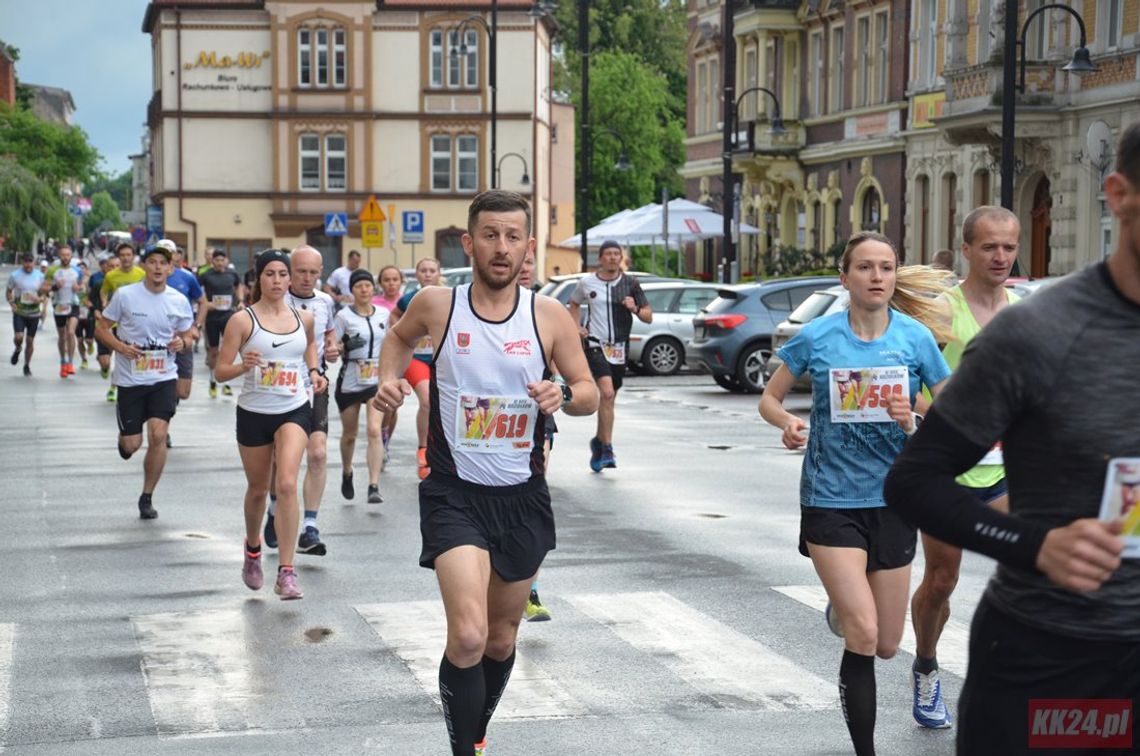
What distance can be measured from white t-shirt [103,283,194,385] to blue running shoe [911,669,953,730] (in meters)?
7.99

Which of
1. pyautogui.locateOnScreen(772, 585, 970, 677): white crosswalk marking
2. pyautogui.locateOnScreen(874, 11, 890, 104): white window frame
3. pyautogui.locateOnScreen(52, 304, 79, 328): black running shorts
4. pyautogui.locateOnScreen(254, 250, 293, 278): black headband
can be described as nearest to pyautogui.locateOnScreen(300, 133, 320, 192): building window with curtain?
pyautogui.locateOnScreen(874, 11, 890, 104): white window frame

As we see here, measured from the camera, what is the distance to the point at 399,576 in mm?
10422

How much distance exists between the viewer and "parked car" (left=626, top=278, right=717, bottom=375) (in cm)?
3022

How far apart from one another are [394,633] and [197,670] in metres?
1.09

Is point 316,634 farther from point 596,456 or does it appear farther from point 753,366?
point 753,366

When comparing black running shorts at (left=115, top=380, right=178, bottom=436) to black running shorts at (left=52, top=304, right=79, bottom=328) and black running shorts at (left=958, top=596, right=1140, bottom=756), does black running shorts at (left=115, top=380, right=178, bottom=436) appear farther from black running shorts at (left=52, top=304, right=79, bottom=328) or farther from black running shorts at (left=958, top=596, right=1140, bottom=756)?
black running shorts at (left=52, top=304, right=79, bottom=328)

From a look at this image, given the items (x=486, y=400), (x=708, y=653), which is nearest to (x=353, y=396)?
(x=708, y=653)

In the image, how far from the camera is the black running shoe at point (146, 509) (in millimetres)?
12969

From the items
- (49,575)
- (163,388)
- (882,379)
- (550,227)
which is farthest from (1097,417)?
(550,227)

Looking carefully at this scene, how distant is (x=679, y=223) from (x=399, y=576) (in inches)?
→ 1277

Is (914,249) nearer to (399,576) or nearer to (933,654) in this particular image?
(399,576)

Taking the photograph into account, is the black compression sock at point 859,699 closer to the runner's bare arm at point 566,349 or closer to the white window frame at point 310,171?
the runner's bare arm at point 566,349

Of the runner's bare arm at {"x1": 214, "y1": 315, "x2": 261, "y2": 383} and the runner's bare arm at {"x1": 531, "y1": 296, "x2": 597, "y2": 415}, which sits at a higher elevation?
the runner's bare arm at {"x1": 531, "y1": 296, "x2": 597, "y2": 415}

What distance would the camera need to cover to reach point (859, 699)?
5953mm
